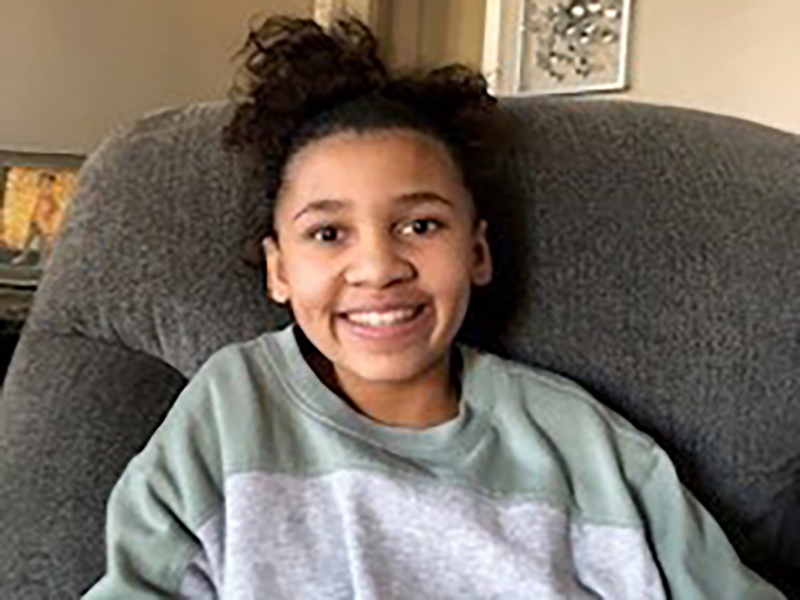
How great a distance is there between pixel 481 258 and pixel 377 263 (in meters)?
0.13

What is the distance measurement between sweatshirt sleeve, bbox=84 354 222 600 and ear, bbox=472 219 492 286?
0.91 ft

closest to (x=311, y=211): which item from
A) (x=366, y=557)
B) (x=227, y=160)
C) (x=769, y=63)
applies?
(x=227, y=160)

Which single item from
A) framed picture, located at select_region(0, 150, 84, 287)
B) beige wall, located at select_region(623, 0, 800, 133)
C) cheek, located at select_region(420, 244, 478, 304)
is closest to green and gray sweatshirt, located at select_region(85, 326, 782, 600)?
cheek, located at select_region(420, 244, 478, 304)

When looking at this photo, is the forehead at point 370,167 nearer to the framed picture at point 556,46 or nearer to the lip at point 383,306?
the lip at point 383,306

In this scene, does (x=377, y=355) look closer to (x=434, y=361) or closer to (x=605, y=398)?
(x=434, y=361)

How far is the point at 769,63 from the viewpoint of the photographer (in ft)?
7.14

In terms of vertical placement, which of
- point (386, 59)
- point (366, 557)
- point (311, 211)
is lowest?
point (366, 557)

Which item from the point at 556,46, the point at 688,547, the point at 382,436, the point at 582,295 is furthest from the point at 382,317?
the point at 556,46

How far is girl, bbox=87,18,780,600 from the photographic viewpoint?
37.2 inches

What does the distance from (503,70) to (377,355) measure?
6.36ft

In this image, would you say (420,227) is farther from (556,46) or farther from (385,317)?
(556,46)

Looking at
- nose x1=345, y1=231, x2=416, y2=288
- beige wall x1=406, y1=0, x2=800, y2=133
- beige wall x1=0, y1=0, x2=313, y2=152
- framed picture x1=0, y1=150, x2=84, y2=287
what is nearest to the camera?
nose x1=345, y1=231, x2=416, y2=288

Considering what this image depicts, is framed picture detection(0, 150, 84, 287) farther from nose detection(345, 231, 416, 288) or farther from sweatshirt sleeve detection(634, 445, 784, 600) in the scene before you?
sweatshirt sleeve detection(634, 445, 784, 600)

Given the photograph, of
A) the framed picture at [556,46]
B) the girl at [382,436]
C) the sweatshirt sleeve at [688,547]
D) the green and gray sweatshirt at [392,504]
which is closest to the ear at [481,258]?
the girl at [382,436]
